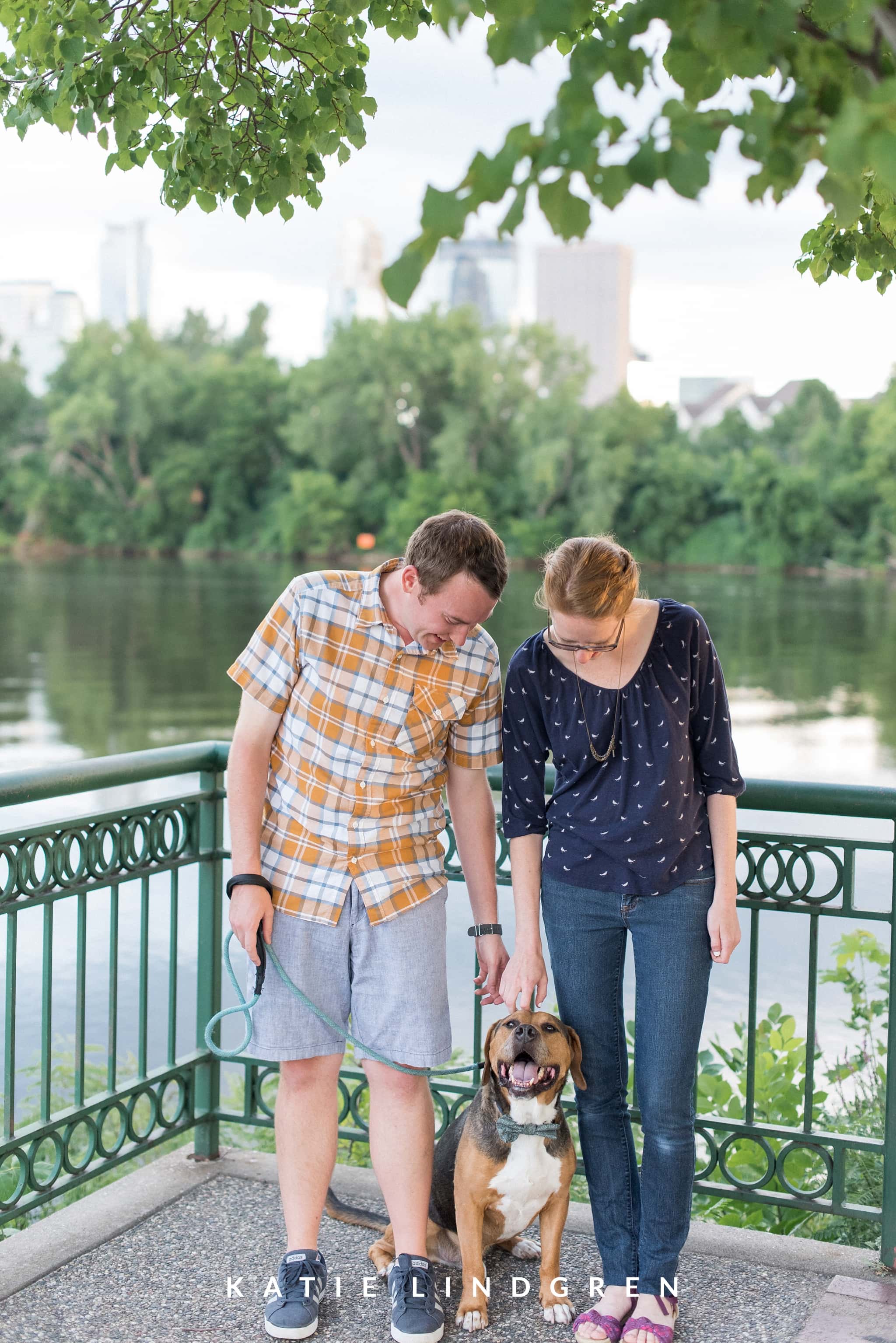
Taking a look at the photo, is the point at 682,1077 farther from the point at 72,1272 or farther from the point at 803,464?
the point at 803,464

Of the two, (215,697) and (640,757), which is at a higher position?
(640,757)

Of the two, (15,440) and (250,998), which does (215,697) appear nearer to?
(250,998)

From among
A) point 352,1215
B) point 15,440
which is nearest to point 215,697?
point 352,1215

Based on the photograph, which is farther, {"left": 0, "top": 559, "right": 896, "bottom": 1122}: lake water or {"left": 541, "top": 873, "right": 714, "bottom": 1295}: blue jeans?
{"left": 0, "top": 559, "right": 896, "bottom": 1122}: lake water

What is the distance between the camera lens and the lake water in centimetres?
863

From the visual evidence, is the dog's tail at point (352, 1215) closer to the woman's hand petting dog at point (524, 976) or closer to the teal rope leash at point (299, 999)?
the teal rope leash at point (299, 999)

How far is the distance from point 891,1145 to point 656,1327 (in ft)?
2.58

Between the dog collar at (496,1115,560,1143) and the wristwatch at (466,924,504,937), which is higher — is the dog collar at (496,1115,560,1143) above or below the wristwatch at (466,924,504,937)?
below

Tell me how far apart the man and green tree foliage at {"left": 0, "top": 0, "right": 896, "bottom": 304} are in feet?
4.05

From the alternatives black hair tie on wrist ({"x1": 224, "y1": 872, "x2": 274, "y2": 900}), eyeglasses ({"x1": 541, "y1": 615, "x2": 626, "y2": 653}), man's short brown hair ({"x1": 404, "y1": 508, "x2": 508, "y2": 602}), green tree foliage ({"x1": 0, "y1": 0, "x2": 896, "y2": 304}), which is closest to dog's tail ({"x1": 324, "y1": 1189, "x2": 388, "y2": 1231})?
black hair tie on wrist ({"x1": 224, "y1": 872, "x2": 274, "y2": 900})

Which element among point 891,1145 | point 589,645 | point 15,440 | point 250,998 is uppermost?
point 15,440

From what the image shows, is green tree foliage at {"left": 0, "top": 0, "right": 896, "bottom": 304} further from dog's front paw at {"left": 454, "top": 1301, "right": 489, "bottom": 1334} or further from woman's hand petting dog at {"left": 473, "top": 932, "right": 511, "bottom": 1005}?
dog's front paw at {"left": 454, "top": 1301, "right": 489, "bottom": 1334}

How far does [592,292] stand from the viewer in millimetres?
145000

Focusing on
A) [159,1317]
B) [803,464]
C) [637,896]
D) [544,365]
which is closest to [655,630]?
[637,896]
